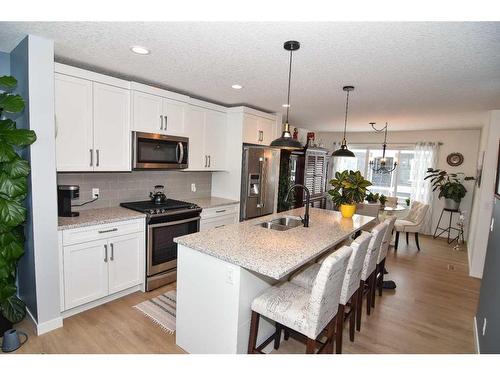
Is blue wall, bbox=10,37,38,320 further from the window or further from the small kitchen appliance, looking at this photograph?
the window

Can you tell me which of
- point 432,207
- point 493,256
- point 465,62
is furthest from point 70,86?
A: point 432,207

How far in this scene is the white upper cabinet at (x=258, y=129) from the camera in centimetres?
418

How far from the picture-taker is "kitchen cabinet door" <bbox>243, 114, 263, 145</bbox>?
4.16 metres

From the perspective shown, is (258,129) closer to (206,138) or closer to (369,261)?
(206,138)

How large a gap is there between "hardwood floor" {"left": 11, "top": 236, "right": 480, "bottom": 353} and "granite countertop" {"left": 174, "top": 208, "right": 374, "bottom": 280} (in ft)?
2.98

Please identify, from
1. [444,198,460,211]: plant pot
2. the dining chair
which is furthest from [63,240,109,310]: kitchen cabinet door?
[444,198,460,211]: plant pot

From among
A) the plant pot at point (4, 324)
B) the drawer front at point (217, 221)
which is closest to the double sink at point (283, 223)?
the drawer front at point (217, 221)

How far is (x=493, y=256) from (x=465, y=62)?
60.9 inches

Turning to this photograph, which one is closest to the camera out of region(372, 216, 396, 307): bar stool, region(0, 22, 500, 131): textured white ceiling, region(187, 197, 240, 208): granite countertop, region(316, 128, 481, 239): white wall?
region(0, 22, 500, 131): textured white ceiling

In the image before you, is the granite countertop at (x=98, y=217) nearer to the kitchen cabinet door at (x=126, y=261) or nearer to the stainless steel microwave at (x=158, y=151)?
the kitchen cabinet door at (x=126, y=261)

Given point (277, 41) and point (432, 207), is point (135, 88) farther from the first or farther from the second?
point (432, 207)

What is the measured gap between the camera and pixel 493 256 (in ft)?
7.19

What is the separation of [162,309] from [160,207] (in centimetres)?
109
